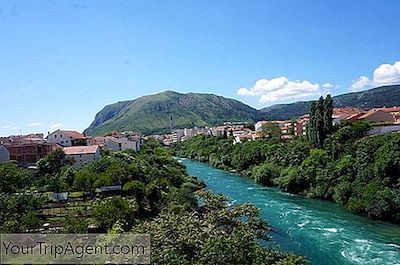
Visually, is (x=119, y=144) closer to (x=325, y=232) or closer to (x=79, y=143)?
(x=79, y=143)

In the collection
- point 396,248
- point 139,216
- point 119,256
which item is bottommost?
point 396,248

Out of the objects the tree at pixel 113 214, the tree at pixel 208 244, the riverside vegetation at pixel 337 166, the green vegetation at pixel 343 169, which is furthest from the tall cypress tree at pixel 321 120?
the tree at pixel 208 244

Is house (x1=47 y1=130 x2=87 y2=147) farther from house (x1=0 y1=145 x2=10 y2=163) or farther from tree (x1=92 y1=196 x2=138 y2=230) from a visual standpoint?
tree (x1=92 y1=196 x2=138 y2=230)

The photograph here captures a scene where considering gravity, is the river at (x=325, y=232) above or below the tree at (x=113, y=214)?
below

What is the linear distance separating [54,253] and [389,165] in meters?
30.5

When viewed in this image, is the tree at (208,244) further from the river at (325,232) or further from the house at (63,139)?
the house at (63,139)

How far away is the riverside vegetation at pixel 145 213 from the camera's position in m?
13.0

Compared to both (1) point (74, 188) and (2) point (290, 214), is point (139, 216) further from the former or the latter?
(2) point (290, 214)

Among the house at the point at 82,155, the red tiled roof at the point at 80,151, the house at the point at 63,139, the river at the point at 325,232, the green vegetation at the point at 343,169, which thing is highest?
the house at the point at 63,139

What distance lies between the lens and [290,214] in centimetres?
3134

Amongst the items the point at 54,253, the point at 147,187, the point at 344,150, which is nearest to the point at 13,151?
the point at 147,187

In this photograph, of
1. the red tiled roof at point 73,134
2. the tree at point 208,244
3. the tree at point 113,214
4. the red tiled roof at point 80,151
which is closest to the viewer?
the tree at point 208,244

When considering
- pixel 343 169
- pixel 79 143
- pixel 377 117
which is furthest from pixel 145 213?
pixel 377 117

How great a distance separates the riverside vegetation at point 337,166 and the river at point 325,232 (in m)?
1.52
